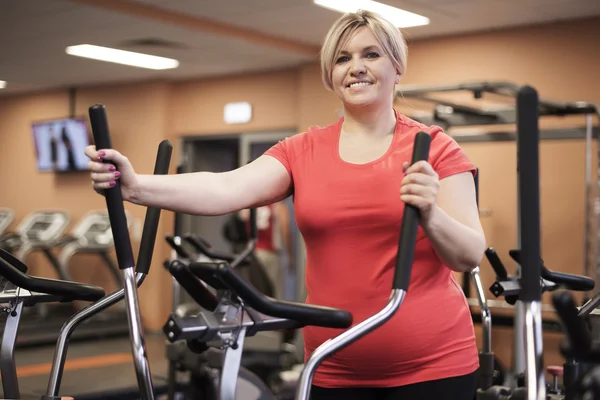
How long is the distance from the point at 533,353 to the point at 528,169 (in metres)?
0.27

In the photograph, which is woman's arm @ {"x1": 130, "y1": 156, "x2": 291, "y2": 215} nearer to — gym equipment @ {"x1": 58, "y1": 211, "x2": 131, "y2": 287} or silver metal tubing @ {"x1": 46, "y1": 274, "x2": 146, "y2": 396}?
silver metal tubing @ {"x1": 46, "y1": 274, "x2": 146, "y2": 396}

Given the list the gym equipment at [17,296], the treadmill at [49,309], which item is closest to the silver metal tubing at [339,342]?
the gym equipment at [17,296]

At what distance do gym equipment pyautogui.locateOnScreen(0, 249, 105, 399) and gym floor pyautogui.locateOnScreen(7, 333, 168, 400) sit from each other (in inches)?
106

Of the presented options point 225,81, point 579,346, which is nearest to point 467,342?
point 579,346

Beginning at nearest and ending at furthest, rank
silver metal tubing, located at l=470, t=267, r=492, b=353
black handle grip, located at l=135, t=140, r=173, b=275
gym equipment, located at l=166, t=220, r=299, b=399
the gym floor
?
1. black handle grip, located at l=135, t=140, r=173, b=275
2. silver metal tubing, located at l=470, t=267, r=492, b=353
3. gym equipment, located at l=166, t=220, r=299, b=399
4. the gym floor

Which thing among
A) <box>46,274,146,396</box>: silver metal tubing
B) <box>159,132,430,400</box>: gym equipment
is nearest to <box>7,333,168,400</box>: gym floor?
<box>46,274,146,396</box>: silver metal tubing

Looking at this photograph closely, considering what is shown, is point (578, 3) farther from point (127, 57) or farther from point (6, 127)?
point (6, 127)

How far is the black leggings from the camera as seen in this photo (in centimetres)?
154

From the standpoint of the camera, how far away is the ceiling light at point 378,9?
18.5 feet

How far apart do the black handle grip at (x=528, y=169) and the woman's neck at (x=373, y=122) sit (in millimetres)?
579

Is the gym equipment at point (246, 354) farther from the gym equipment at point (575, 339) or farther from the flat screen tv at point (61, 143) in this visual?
the flat screen tv at point (61, 143)

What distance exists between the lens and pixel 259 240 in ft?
25.0

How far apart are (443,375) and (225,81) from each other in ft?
23.9

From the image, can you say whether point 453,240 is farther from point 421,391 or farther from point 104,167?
point 104,167
